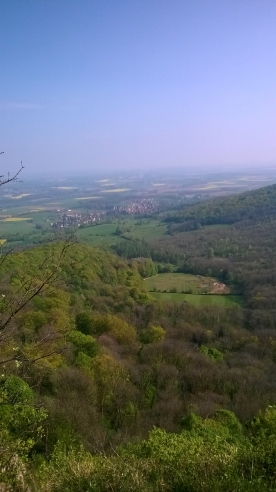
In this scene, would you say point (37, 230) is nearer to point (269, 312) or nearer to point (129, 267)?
point (129, 267)

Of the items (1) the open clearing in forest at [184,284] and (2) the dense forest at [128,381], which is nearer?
(2) the dense forest at [128,381]

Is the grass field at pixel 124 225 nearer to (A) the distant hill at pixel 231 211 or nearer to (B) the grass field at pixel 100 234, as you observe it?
(B) the grass field at pixel 100 234

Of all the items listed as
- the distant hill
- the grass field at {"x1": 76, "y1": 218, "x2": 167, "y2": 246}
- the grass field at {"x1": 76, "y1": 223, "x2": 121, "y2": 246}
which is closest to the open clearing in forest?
the grass field at {"x1": 76, "y1": 223, "x2": 121, "y2": 246}

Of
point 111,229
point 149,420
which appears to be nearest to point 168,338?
point 149,420

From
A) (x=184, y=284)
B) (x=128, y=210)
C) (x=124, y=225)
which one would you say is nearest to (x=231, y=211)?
(x=124, y=225)

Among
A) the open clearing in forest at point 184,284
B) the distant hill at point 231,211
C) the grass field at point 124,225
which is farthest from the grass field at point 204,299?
the distant hill at point 231,211
